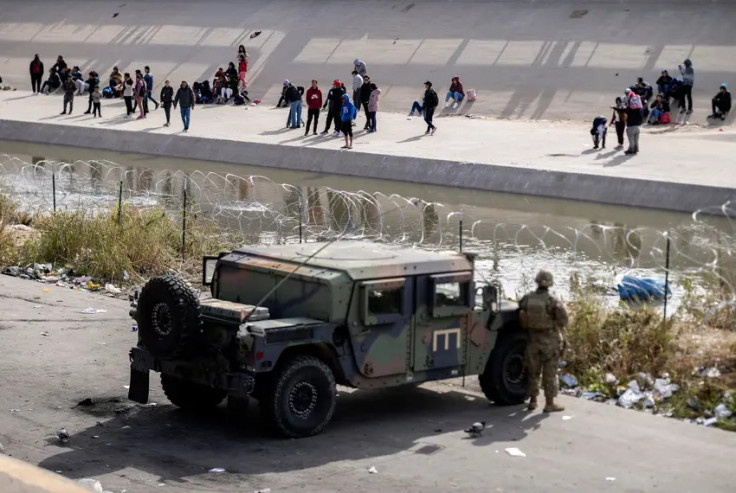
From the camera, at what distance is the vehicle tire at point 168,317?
10.5 m

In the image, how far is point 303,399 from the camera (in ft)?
35.2

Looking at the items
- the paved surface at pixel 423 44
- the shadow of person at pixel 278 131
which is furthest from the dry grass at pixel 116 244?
the paved surface at pixel 423 44

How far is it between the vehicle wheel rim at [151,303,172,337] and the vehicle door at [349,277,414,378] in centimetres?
160

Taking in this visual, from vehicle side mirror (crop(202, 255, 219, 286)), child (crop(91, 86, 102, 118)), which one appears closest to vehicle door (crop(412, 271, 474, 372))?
vehicle side mirror (crop(202, 255, 219, 286))

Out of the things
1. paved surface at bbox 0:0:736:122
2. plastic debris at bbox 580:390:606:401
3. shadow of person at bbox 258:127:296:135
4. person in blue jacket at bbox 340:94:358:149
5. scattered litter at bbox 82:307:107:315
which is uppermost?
paved surface at bbox 0:0:736:122

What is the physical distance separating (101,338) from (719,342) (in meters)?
7.22

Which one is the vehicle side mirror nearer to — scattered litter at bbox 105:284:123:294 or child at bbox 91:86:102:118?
scattered litter at bbox 105:284:123:294

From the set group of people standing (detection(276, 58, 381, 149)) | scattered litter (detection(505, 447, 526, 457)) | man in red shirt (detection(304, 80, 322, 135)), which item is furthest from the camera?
man in red shirt (detection(304, 80, 322, 135))

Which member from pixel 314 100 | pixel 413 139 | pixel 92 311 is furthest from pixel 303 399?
pixel 314 100

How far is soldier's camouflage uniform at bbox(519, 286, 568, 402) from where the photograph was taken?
37.7 ft

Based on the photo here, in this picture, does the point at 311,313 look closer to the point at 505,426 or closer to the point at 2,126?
the point at 505,426

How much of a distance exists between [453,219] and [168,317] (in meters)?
14.7

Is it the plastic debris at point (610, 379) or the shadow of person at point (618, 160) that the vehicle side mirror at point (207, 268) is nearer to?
the plastic debris at point (610, 379)

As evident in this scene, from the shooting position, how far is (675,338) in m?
12.8
